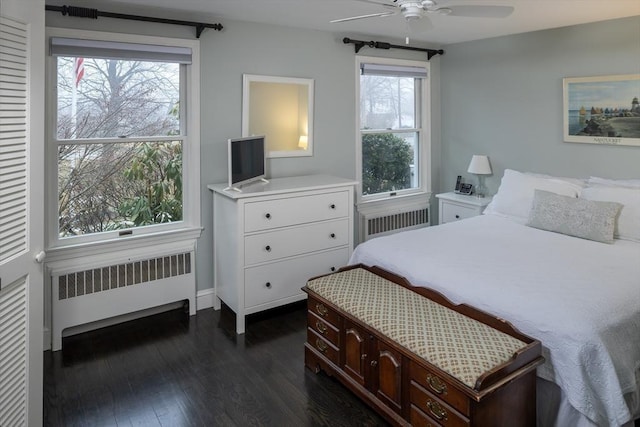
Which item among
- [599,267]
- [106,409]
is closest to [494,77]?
[599,267]

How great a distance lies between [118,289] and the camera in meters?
3.20

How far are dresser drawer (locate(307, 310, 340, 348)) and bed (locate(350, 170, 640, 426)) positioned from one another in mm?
543

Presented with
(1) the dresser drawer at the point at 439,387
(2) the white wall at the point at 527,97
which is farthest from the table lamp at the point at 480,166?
(1) the dresser drawer at the point at 439,387

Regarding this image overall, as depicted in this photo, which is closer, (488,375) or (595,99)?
(488,375)

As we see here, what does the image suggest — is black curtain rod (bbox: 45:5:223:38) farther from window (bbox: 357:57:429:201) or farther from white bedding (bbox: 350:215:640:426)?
white bedding (bbox: 350:215:640:426)

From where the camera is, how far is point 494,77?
14.4 feet

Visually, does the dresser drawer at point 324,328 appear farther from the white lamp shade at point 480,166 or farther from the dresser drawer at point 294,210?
the white lamp shade at point 480,166

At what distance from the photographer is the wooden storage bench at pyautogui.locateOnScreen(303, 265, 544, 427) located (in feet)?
5.87

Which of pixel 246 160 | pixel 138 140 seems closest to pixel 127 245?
pixel 138 140

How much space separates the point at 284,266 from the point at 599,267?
206cm

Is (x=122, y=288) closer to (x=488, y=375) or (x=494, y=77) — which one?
(x=488, y=375)

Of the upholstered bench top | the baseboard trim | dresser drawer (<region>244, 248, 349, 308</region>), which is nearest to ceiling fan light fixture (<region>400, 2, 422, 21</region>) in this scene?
the upholstered bench top

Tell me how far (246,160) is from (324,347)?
60.0 inches

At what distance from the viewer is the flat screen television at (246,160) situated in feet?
10.4
